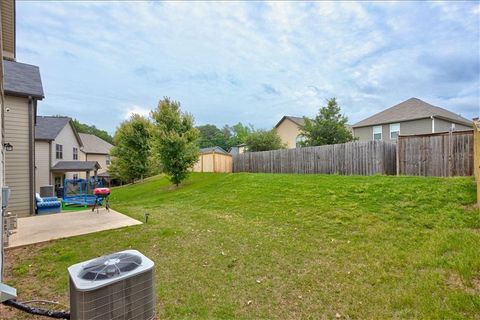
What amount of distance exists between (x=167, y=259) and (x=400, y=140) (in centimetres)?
971

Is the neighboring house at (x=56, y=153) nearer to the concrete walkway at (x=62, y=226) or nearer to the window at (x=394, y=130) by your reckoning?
the concrete walkway at (x=62, y=226)

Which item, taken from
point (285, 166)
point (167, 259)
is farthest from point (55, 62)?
point (285, 166)

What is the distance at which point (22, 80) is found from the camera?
945 cm

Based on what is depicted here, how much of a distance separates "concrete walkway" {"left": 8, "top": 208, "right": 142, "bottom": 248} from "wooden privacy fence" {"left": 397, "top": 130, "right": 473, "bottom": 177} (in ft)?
32.2

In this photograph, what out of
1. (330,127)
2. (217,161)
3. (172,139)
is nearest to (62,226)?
(172,139)

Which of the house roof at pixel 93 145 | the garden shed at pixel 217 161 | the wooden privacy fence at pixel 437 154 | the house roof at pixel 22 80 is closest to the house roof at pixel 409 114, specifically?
the wooden privacy fence at pixel 437 154

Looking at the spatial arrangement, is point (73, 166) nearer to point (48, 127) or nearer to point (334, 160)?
point (48, 127)

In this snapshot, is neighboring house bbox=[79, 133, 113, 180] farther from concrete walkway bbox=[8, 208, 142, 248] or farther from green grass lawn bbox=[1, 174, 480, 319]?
green grass lawn bbox=[1, 174, 480, 319]

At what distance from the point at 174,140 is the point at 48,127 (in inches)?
517

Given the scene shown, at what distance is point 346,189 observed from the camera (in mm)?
7938

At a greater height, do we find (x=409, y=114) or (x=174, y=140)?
(x=409, y=114)

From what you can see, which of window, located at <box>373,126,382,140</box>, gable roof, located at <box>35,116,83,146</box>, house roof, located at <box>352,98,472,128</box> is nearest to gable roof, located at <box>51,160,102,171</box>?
gable roof, located at <box>35,116,83,146</box>

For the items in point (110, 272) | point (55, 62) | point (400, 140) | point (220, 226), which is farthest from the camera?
point (55, 62)

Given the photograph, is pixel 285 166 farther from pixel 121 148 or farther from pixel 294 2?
pixel 121 148
